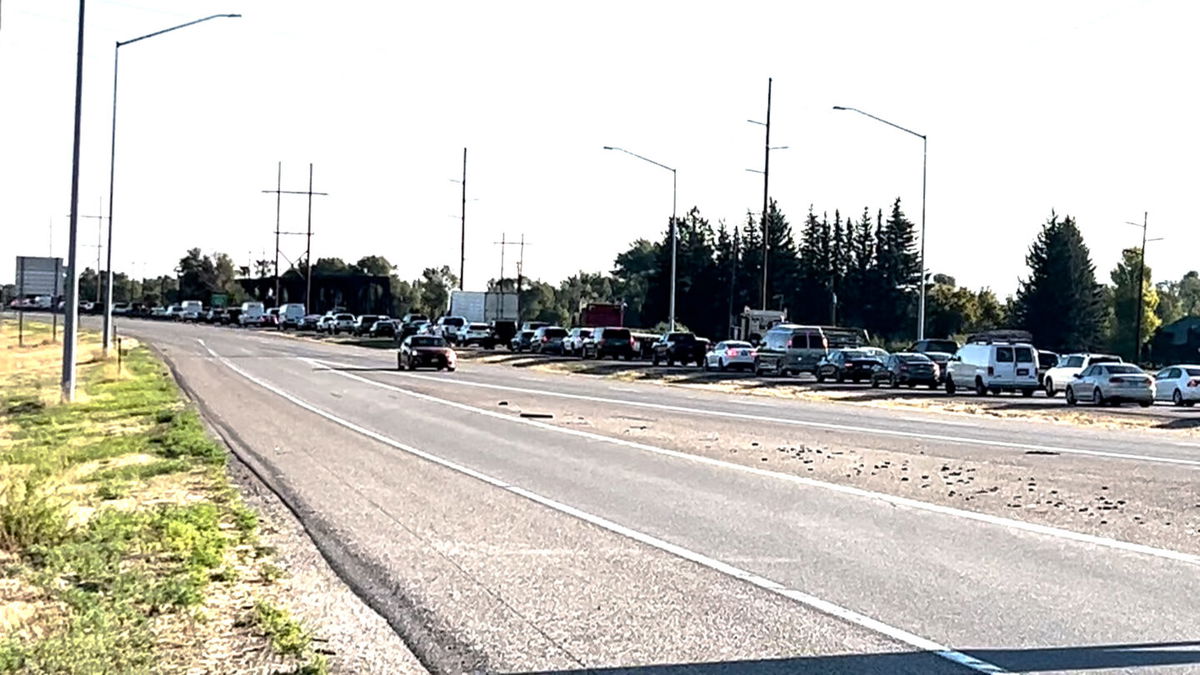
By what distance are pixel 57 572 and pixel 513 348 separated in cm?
7734

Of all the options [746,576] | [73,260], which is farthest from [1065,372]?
[746,576]

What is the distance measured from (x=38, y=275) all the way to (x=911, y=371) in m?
34.1

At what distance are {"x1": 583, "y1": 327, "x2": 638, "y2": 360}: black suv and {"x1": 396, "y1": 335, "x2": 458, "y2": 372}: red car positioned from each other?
50.9ft

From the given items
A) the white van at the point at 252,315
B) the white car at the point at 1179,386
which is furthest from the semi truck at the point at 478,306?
A: the white car at the point at 1179,386

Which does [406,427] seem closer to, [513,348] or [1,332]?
[513,348]

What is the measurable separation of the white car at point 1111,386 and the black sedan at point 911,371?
7857mm

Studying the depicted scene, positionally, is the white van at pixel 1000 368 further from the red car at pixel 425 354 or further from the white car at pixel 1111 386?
the red car at pixel 425 354

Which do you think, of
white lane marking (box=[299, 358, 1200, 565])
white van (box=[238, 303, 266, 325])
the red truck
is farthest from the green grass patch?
white van (box=[238, 303, 266, 325])

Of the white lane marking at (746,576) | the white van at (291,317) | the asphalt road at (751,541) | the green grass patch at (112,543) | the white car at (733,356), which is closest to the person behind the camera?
the green grass patch at (112,543)

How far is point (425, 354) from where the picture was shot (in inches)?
2341

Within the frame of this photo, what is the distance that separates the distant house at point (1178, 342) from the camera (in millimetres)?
98750

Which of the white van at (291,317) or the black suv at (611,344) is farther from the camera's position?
the white van at (291,317)

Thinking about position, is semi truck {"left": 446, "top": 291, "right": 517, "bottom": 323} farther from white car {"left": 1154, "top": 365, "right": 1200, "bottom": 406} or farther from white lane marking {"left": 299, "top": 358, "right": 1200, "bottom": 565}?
white lane marking {"left": 299, "top": 358, "right": 1200, "bottom": 565}

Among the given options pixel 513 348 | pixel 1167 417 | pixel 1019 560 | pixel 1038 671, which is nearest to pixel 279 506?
pixel 1019 560
